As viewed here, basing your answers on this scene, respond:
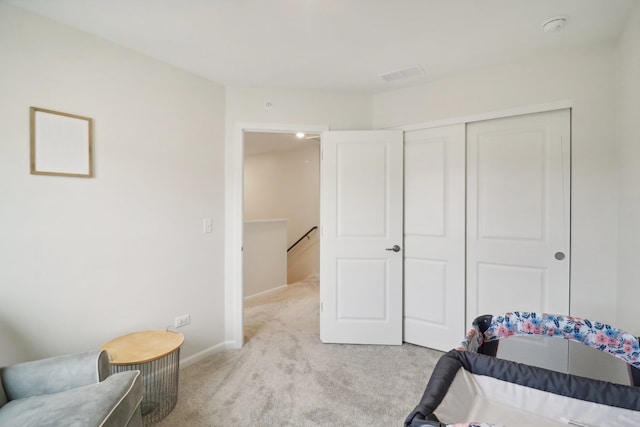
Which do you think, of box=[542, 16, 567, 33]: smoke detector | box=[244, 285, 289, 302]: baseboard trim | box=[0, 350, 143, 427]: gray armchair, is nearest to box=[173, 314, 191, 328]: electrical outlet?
box=[0, 350, 143, 427]: gray armchair

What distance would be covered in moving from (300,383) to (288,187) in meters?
4.33

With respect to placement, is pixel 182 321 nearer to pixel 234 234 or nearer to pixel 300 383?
pixel 234 234

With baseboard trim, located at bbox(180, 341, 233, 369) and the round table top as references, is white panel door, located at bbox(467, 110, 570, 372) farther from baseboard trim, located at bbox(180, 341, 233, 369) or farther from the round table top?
the round table top

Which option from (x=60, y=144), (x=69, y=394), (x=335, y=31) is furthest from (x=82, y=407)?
(x=335, y=31)

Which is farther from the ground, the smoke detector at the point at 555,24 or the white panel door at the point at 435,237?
the smoke detector at the point at 555,24

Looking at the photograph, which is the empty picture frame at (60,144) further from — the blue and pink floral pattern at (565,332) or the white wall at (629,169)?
the white wall at (629,169)

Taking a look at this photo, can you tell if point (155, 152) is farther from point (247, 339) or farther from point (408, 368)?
point (408, 368)

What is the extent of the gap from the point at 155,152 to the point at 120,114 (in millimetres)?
331

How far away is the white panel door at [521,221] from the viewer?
2.22 meters

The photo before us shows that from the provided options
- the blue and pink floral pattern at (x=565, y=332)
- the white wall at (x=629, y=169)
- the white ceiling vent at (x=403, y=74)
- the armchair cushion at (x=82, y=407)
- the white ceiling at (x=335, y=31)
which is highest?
the white ceiling vent at (x=403, y=74)

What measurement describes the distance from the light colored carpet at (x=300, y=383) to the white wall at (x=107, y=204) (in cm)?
42

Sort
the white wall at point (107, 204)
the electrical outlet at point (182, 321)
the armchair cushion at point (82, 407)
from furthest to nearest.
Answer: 1. the electrical outlet at point (182, 321)
2. the white wall at point (107, 204)
3. the armchair cushion at point (82, 407)

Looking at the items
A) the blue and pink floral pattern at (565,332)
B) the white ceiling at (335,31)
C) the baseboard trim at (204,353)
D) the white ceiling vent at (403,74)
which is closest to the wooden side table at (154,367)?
the baseboard trim at (204,353)

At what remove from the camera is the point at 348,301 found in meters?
2.91
